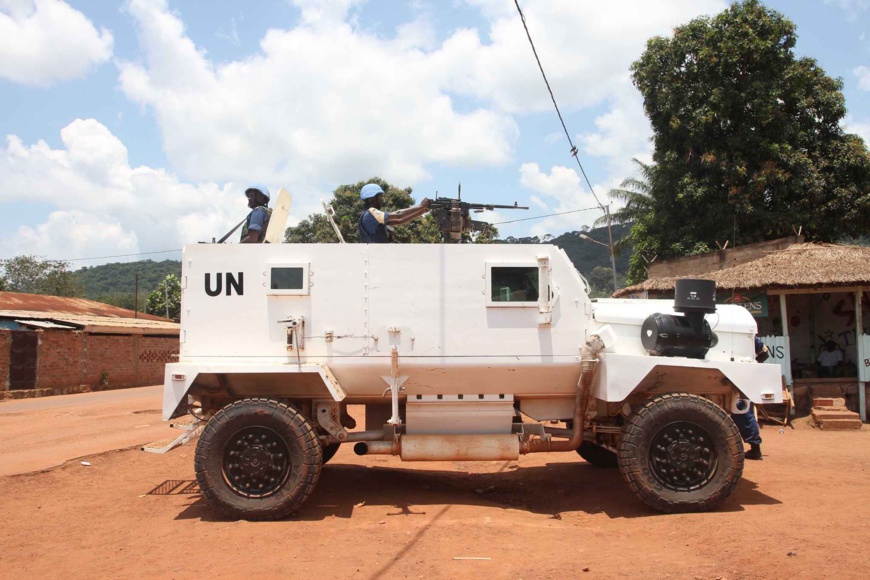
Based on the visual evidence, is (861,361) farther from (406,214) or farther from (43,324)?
(43,324)

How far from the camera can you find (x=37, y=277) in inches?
2272

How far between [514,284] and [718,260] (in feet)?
43.8

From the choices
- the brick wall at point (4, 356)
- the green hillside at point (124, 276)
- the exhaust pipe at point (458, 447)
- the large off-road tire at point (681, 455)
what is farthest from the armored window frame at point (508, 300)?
the green hillside at point (124, 276)

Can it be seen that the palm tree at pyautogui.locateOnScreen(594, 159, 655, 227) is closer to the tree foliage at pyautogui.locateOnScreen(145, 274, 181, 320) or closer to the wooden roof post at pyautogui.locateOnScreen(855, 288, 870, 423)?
the wooden roof post at pyautogui.locateOnScreen(855, 288, 870, 423)

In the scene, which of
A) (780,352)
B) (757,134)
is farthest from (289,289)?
(757,134)

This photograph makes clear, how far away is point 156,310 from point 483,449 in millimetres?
56100

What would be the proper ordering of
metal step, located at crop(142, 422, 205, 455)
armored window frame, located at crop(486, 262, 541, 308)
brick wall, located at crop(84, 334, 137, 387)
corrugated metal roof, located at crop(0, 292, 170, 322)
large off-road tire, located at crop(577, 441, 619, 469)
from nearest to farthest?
metal step, located at crop(142, 422, 205, 455)
armored window frame, located at crop(486, 262, 541, 308)
large off-road tire, located at crop(577, 441, 619, 469)
brick wall, located at crop(84, 334, 137, 387)
corrugated metal roof, located at crop(0, 292, 170, 322)

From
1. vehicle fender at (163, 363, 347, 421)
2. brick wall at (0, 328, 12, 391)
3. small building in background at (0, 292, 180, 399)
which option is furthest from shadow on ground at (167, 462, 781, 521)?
brick wall at (0, 328, 12, 391)

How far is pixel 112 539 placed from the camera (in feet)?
18.1

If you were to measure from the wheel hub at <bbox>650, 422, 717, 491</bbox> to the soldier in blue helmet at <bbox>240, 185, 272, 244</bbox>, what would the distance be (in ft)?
14.6

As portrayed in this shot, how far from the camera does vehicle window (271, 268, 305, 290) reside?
6246 millimetres

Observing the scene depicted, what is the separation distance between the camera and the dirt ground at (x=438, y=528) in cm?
468

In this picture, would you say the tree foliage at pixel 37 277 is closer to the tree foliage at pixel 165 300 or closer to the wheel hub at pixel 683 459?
the tree foliage at pixel 165 300

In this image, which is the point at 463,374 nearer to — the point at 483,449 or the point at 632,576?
the point at 483,449
